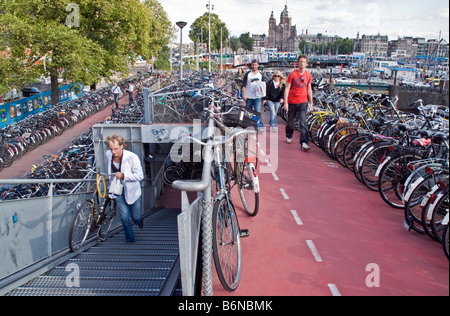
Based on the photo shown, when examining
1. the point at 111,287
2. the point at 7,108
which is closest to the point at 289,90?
the point at 111,287

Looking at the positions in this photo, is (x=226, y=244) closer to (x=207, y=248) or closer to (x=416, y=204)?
(x=207, y=248)

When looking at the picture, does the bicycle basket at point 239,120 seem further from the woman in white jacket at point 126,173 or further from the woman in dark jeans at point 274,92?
the woman in dark jeans at point 274,92

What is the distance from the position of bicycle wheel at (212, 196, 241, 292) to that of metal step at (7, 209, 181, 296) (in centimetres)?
67

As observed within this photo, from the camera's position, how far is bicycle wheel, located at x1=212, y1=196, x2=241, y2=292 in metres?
3.06

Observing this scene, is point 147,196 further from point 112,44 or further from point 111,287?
point 112,44

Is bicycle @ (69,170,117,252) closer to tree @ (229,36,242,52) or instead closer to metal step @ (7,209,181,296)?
metal step @ (7,209,181,296)

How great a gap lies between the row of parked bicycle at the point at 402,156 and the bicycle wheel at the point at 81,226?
13.1 ft

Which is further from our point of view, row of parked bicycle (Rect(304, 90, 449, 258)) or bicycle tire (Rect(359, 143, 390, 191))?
bicycle tire (Rect(359, 143, 390, 191))

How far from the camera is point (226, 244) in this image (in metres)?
3.30

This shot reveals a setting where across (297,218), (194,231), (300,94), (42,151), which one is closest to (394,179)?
(297,218)

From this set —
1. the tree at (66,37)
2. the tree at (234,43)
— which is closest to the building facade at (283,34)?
the tree at (234,43)

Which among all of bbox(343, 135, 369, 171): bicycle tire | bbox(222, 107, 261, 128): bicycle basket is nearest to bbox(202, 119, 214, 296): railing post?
bbox(222, 107, 261, 128): bicycle basket

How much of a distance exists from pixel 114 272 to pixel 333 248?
7.65ft
